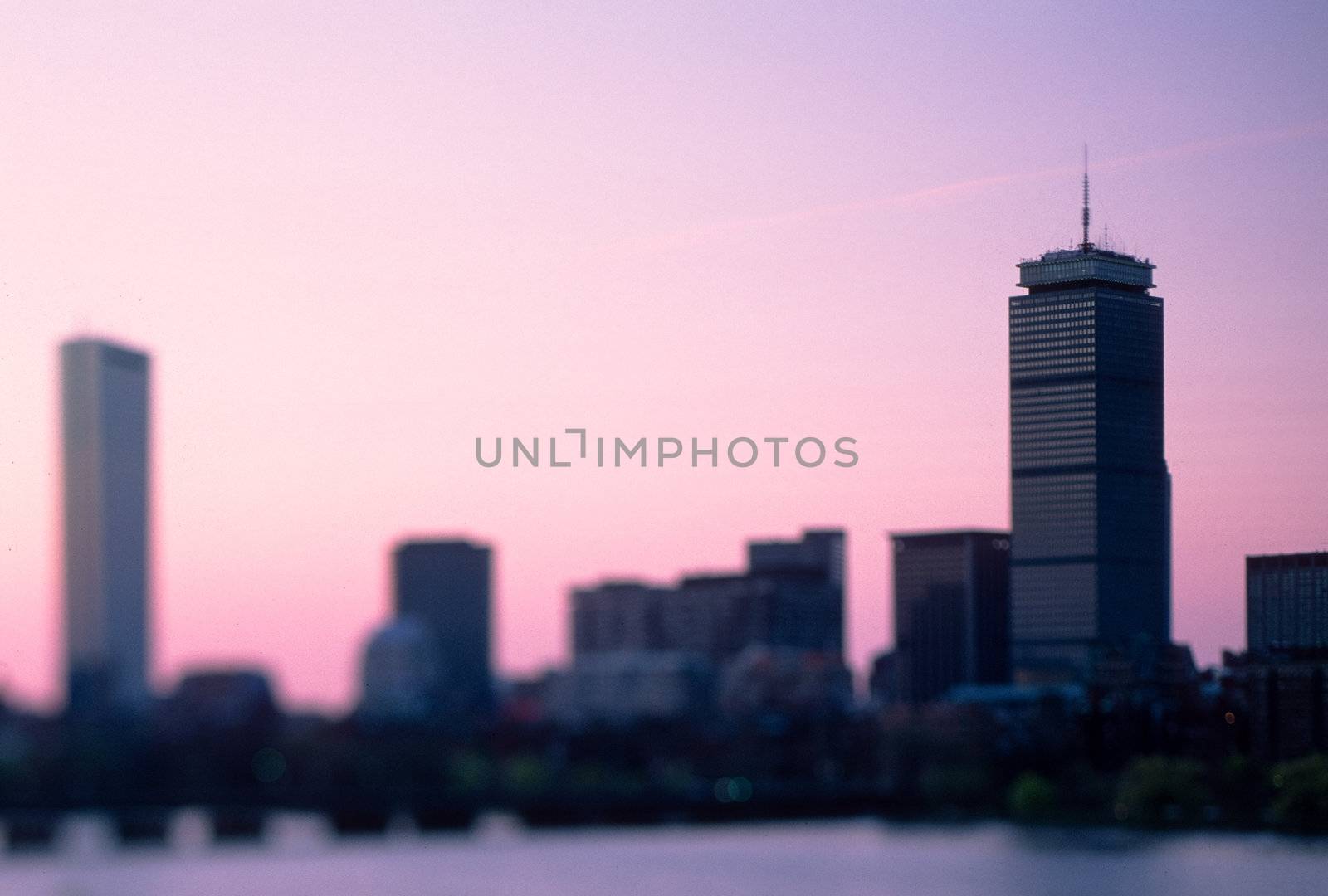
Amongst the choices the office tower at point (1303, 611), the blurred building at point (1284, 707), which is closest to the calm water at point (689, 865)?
the blurred building at point (1284, 707)

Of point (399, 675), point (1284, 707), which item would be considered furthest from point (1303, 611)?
point (399, 675)

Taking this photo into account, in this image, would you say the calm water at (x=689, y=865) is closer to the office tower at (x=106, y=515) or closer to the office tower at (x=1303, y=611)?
the office tower at (x=106, y=515)

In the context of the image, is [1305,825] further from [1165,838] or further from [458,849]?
[458,849]

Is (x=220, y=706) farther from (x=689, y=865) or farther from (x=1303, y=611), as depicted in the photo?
(x=1303, y=611)

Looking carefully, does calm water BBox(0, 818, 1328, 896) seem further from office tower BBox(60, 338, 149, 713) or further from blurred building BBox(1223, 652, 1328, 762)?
blurred building BBox(1223, 652, 1328, 762)

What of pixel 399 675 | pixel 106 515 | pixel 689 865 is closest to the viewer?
pixel 106 515

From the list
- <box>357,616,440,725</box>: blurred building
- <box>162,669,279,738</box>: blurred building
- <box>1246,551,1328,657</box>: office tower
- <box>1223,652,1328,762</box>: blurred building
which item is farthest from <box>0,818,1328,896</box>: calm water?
<box>1246,551,1328,657</box>: office tower
